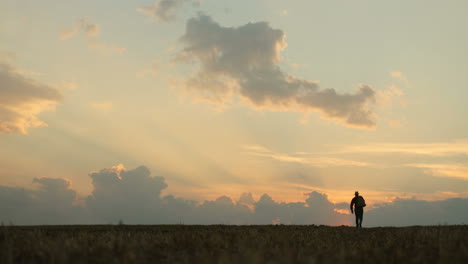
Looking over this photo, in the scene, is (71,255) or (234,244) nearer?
(71,255)

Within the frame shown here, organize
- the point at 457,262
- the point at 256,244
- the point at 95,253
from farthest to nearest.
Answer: the point at 256,244
the point at 95,253
the point at 457,262

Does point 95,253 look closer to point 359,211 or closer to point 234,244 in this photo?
point 234,244

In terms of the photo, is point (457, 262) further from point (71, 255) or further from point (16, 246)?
point (16, 246)

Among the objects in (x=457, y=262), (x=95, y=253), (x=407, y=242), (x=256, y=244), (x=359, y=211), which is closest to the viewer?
(x=457, y=262)

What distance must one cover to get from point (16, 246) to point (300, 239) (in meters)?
8.36

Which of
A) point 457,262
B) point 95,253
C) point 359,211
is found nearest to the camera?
point 457,262

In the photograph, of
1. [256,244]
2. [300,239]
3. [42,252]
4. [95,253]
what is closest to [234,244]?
[256,244]

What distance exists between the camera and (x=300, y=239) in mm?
15789

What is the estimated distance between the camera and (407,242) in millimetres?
14859

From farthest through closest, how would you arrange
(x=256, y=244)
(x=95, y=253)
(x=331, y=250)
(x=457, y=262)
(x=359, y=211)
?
(x=359, y=211) → (x=256, y=244) → (x=331, y=250) → (x=95, y=253) → (x=457, y=262)

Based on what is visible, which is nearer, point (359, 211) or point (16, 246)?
point (16, 246)

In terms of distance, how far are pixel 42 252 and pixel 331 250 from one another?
276 inches

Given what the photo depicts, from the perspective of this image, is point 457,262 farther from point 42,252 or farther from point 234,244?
point 42,252

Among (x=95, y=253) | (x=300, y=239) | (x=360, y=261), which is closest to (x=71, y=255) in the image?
(x=95, y=253)
